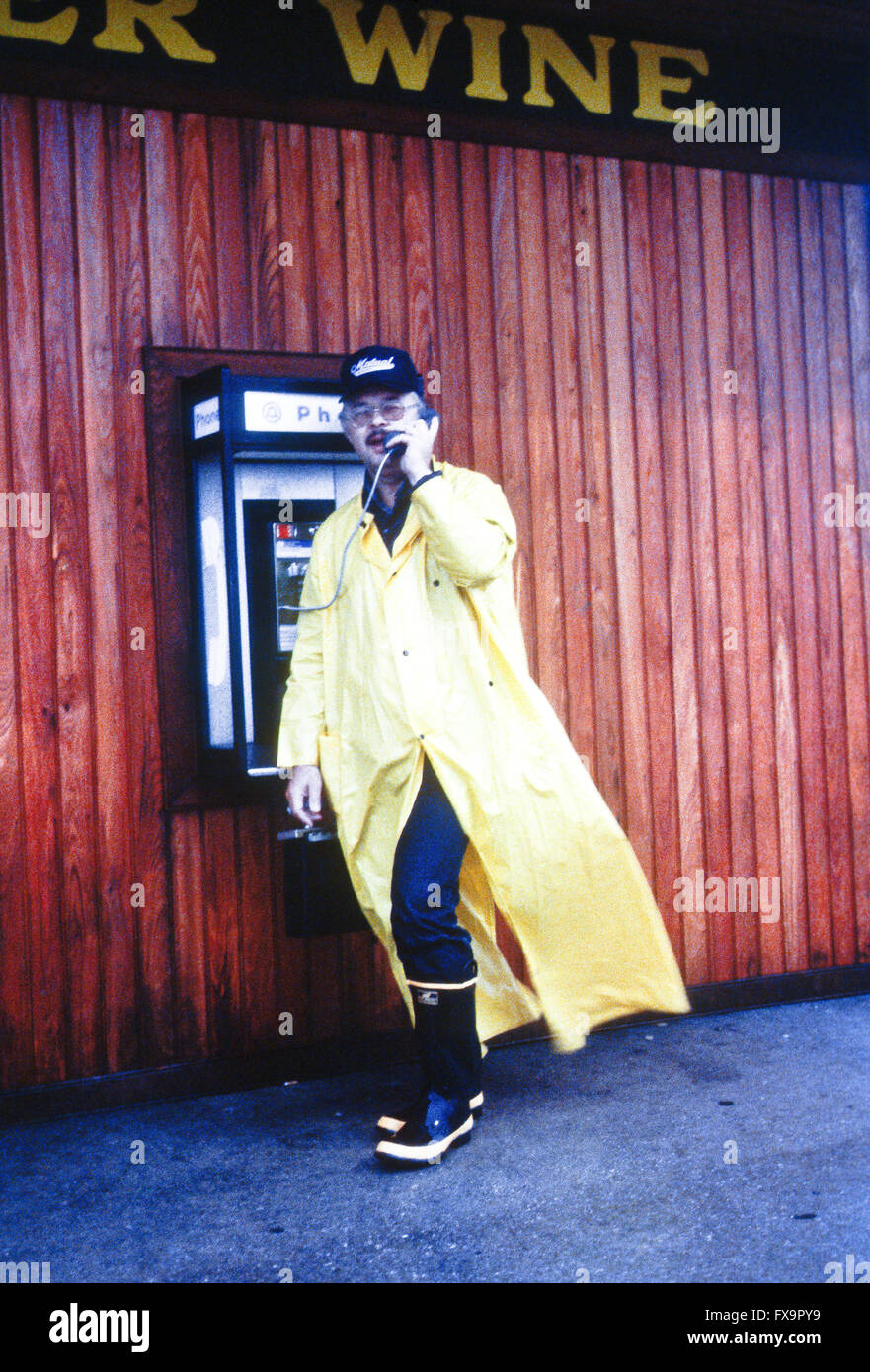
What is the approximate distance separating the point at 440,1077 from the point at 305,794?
2.74ft

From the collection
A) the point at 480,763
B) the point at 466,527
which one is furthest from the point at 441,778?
the point at 466,527

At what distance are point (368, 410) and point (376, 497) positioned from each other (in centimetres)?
25

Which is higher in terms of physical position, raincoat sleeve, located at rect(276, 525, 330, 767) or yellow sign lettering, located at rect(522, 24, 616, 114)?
yellow sign lettering, located at rect(522, 24, 616, 114)

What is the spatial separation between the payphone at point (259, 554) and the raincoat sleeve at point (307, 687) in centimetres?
20

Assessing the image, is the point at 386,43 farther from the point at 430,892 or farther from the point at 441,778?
the point at 430,892

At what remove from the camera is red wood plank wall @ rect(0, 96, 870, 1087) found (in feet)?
11.9

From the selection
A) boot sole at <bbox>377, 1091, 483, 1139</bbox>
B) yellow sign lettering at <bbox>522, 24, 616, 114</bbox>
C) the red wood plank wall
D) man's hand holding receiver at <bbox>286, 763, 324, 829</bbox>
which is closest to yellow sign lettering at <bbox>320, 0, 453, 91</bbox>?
the red wood plank wall

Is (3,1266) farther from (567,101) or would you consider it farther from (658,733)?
(567,101)

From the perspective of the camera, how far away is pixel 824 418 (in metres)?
4.70

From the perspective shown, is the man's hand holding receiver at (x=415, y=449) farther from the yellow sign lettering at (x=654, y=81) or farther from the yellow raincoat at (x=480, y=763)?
the yellow sign lettering at (x=654, y=81)

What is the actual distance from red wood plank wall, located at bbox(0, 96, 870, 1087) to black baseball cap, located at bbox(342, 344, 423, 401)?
2.62ft

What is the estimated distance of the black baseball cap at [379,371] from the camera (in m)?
3.14

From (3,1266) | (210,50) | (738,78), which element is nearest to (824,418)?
(738,78)

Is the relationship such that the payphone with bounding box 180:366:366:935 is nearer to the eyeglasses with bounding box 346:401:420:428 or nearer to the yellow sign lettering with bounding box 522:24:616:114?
the eyeglasses with bounding box 346:401:420:428
